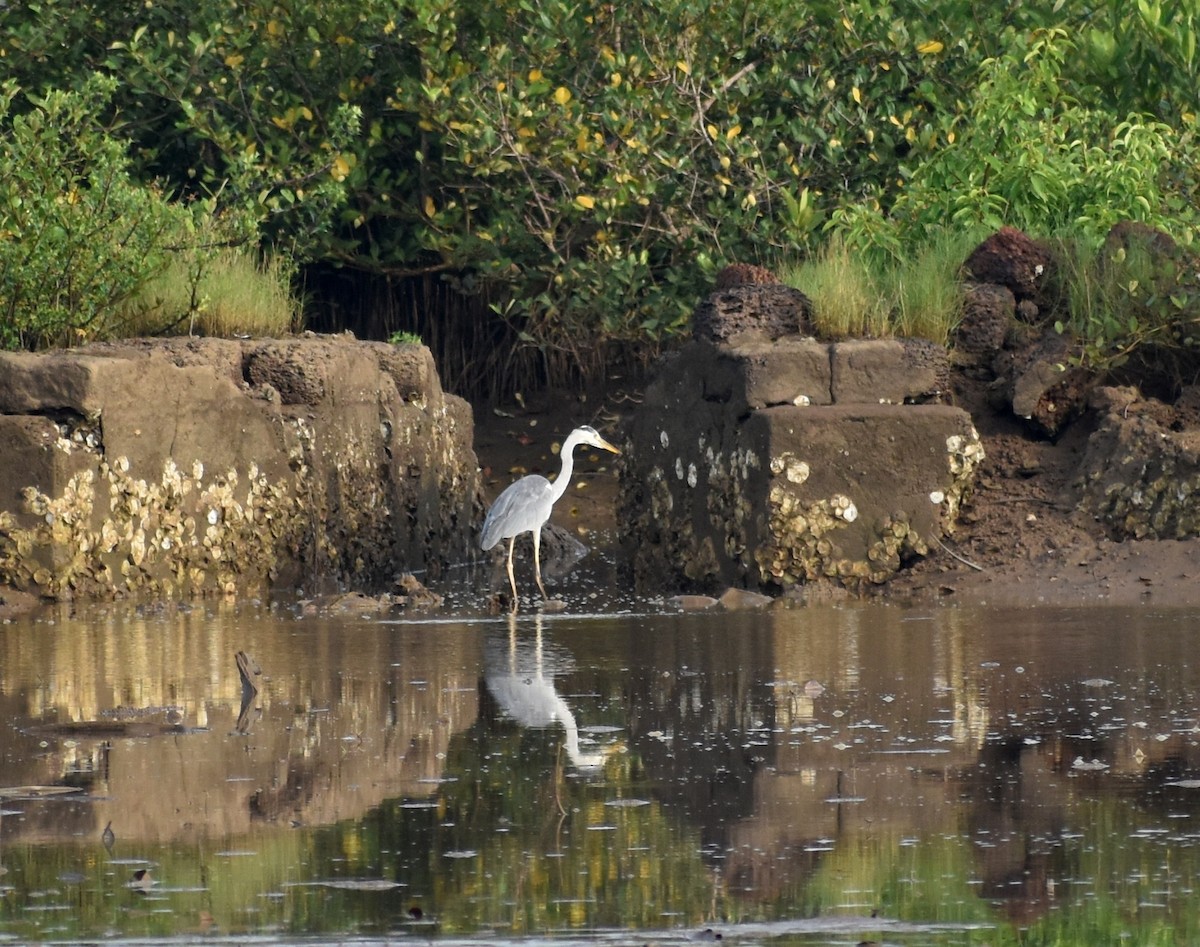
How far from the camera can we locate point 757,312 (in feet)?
41.2

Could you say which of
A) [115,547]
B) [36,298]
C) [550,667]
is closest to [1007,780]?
[550,667]

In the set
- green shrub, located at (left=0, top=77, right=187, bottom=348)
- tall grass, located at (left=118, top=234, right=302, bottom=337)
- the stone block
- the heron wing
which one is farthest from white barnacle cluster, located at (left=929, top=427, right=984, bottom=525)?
green shrub, located at (left=0, top=77, right=187, bottom=348)

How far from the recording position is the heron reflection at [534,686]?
6684 millimetres

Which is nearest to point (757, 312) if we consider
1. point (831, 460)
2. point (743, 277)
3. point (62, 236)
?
point (743, 277)

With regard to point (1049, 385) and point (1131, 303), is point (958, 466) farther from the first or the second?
point (1131, 303)

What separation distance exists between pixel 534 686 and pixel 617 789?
6.88 ft

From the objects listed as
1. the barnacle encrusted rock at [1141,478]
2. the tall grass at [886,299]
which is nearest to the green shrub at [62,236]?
the tall grass at [886,299]

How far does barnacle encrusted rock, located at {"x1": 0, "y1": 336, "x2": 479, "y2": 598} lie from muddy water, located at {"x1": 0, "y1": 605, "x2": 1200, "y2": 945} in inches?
100.0

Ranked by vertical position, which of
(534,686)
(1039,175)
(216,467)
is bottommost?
(534,686)

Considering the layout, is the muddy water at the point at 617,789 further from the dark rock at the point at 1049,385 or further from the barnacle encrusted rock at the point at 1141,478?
the dark rock at the point at 1049,385

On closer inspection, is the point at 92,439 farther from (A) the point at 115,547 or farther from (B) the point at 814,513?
(B) the point at 814,513

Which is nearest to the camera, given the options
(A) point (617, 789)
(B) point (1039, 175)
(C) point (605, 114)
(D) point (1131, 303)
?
Result: (A) point (617, 789)

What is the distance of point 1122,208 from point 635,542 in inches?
143

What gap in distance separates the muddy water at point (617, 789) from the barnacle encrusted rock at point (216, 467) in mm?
2539
